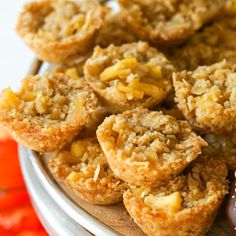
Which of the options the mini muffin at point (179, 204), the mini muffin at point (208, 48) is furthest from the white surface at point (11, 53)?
the mini muffin at point (179, 204)

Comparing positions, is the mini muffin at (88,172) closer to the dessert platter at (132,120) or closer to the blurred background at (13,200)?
the dessert platter at (132,120)

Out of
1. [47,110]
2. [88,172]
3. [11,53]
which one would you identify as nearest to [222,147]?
[88,172]

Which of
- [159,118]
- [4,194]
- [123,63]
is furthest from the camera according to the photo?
[4,194]

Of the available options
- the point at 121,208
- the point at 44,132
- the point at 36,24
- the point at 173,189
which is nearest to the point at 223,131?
the point at 173,189

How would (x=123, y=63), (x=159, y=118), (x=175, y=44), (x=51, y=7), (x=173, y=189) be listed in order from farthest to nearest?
(x=51, y=7), (x=175, y=44), (x=123, y=63), (x=159, y=118), (x=173, y=189)

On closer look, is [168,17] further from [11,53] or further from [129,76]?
[11,53]

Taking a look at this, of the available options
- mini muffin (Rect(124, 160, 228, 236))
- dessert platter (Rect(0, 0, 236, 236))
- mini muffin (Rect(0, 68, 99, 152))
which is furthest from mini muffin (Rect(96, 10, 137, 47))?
mini muffin (Rect(124, 160, 228, 236))

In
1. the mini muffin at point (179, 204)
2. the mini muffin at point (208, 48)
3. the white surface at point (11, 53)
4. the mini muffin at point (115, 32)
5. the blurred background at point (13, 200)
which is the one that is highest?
the mini muffin at point (115, 32)

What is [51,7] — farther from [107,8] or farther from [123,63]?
[123,63]
